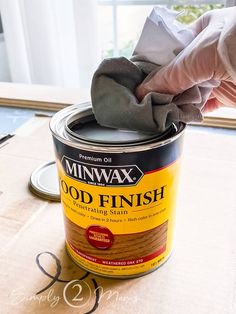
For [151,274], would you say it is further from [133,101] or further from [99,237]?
[133,101]

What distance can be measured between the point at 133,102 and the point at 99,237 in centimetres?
15

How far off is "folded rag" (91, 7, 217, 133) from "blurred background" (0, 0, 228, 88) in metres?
1.16

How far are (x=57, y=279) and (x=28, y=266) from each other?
43 millimetres

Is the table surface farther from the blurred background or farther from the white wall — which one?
the white wall

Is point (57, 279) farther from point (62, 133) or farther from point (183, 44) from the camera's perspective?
point (183, 44)

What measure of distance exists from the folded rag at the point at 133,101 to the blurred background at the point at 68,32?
1.16m

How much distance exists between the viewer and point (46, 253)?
0.44 m

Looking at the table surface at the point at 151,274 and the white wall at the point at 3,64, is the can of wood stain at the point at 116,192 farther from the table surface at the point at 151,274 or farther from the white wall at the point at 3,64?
the white wall at the point at 3,64

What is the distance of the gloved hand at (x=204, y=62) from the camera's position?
300 millimetres

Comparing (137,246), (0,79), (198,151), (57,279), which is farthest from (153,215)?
(0,79)

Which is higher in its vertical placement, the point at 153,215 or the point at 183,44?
the point at 183,44

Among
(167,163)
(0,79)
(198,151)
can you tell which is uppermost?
(167,163)

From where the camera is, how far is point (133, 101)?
0.35m

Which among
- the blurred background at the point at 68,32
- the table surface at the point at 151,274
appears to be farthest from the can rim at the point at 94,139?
the blurred background at the point at 68,32
